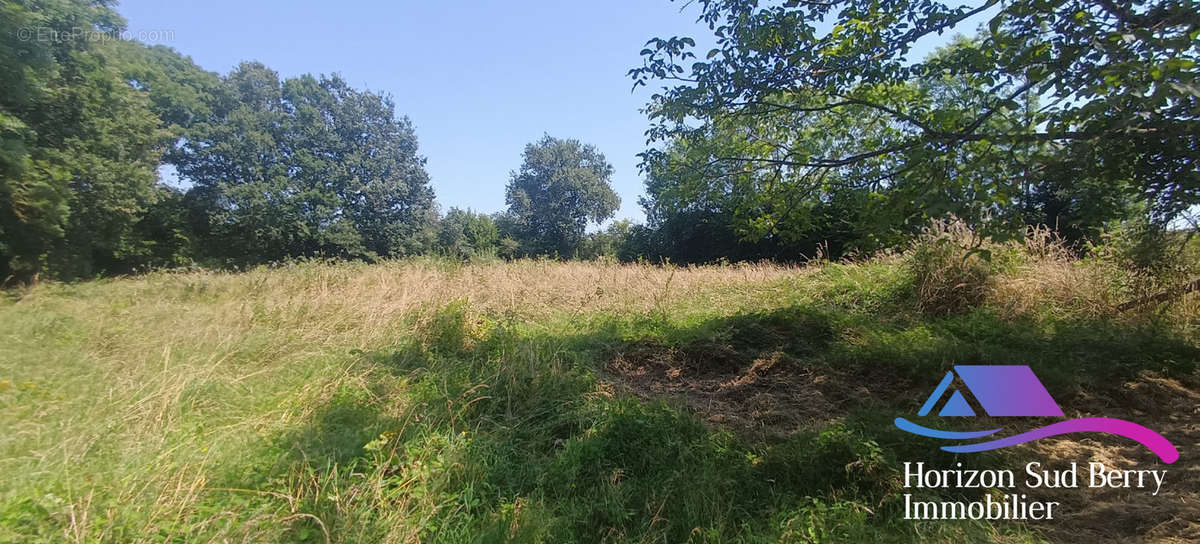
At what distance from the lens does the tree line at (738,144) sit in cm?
334

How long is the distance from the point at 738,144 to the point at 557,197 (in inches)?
1214

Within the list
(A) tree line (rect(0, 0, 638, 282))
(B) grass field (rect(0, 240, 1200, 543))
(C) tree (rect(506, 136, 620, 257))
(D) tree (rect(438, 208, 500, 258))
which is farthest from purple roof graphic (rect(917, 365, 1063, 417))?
(C) tree (rect(506, 136, 620, 257))

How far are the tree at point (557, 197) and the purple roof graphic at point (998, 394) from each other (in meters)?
30.9

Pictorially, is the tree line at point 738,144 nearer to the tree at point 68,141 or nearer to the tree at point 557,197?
the tree at point 68,141

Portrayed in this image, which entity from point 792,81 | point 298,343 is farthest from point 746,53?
point 298,343

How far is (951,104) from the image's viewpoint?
4.58 meters

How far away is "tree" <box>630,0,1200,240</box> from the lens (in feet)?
9.40

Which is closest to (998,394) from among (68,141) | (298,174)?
(68,141)

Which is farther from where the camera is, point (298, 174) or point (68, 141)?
point (298, 174)

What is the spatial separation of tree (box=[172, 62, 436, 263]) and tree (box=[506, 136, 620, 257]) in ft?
31.7

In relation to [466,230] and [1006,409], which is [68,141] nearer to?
[466,230]

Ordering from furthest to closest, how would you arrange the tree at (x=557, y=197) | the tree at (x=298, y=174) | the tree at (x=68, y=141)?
the tree at (x=557, y=197) → the tree at (x=298, y=174) → the tree at (x=68, y=141)

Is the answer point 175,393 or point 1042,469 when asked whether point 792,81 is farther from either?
point 175,393

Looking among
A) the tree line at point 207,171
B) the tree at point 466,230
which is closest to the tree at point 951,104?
the tree line at point 207,171
